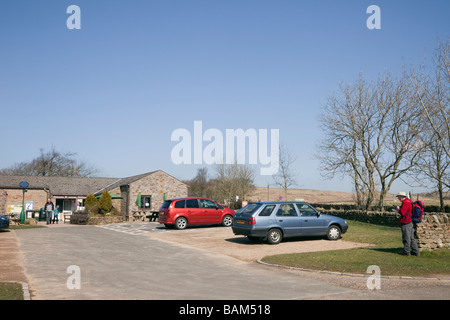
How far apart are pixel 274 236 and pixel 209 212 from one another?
315 inches

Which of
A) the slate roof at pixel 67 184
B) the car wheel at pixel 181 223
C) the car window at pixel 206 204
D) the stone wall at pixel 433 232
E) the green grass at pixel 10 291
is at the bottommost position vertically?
the car wheel at pixel 181 223

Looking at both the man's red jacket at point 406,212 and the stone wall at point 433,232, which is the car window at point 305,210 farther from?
the man's red jacket at point 406,212

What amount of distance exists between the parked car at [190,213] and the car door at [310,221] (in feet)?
25.9

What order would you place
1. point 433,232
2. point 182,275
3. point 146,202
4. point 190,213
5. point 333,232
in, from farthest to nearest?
point 146,202 < point 190,213 < point 333,232 < point 433,232 < point 182,275

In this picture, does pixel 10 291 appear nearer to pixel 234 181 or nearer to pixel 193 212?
pixel 193 212

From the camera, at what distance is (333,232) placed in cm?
1689

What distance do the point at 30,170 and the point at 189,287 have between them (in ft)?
243

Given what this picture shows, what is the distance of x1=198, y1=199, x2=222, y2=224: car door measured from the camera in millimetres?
23250

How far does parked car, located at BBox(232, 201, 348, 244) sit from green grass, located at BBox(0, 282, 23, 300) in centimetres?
895

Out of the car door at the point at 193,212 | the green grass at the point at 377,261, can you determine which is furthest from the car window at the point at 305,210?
the car door at the point at 193,212

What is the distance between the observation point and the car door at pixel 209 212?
23.2 metres

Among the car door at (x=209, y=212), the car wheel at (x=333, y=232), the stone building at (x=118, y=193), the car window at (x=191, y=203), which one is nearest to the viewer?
the car wheel at (x=333, y=232)
